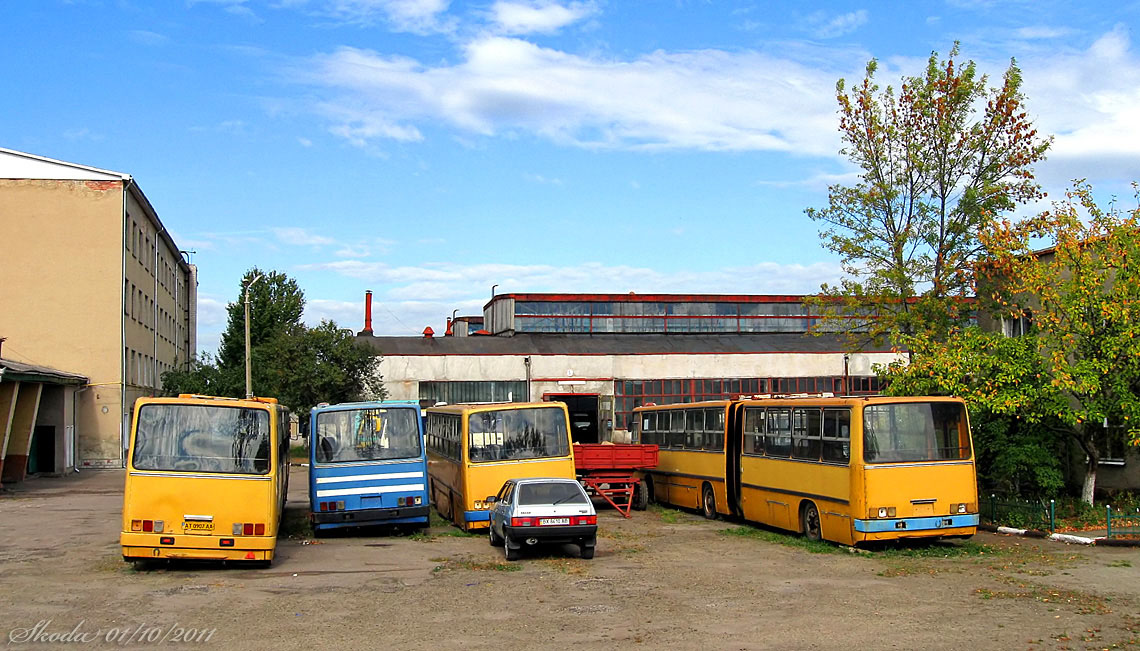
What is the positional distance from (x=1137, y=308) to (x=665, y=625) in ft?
45.7

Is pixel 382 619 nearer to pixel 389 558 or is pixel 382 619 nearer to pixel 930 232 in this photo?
pixel 389 558

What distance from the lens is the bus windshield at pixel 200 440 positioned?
51.3 ft

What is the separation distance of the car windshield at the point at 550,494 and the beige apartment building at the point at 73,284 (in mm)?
30252

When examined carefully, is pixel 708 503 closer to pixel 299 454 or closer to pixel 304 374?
pixel 304 374

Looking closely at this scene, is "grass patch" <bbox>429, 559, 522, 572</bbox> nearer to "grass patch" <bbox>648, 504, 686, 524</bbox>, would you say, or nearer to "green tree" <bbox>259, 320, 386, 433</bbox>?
"grass patch" <bbox>648, 504, 686, 524</bbox>

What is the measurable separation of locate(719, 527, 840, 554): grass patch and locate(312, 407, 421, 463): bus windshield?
7022 millimetres

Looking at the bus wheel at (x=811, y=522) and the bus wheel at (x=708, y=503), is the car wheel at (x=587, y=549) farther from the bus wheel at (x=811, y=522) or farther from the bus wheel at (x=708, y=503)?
the bus wheel at (x=708, y=503)

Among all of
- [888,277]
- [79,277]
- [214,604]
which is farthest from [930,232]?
[79,277]

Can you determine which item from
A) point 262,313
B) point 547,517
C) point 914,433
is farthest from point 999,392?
point 262,313

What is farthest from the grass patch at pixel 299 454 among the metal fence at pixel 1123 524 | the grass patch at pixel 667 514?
the metal fence at pixel 1123 524

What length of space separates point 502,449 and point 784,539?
5978 mm

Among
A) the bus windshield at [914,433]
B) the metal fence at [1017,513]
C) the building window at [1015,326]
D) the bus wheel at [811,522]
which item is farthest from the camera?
the building window at [1015,326]

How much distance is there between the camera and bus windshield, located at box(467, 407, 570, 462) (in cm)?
2150

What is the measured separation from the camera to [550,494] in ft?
58.4
